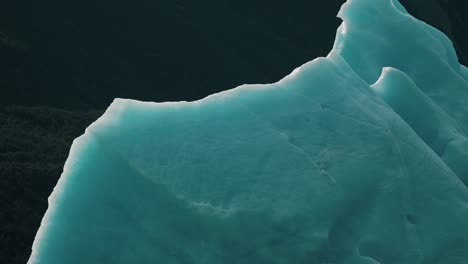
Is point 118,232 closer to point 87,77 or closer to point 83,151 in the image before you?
point 83,151

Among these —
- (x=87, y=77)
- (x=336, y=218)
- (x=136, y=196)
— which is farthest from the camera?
(x=87, y=77)

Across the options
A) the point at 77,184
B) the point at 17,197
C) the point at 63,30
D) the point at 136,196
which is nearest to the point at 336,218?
the point at 136,196

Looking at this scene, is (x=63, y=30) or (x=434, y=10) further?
(x=434, y=10)

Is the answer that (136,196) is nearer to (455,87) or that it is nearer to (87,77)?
(455,87)

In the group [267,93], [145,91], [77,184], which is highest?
[267,93]

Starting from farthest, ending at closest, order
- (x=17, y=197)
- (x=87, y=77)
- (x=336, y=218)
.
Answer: (x=87, y=77) < (x=17, y=197) < (x=336, y=218)

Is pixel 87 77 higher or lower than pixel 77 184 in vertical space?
lower

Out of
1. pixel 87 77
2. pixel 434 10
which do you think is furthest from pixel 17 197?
pixel 434 10
